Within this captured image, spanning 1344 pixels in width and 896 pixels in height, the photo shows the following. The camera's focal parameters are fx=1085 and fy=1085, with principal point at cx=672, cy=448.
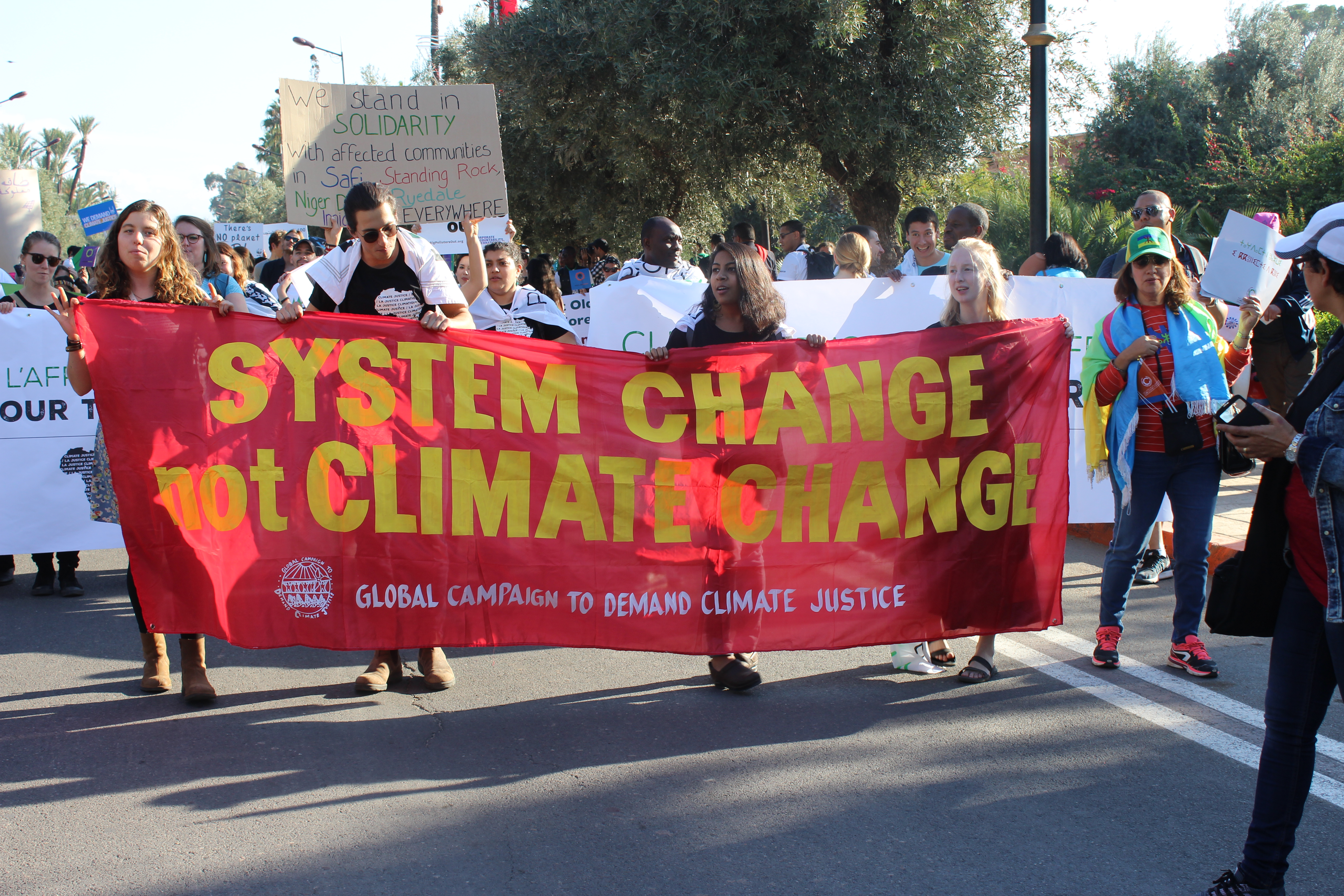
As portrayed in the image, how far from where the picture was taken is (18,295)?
679 centimetres

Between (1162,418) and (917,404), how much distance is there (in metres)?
1.13

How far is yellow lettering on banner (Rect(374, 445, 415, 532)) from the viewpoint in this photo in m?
4.32

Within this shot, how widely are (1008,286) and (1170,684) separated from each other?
270cm

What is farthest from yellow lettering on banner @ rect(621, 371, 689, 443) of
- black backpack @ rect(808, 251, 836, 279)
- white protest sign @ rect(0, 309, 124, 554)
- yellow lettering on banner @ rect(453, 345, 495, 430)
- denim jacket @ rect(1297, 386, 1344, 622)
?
black backpack @ rect(808, 251, 836, 279)

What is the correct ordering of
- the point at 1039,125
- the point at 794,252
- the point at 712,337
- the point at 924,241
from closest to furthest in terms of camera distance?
the point at 712,337
the point at 924,241
the point at 1039,125
the point at 794,252

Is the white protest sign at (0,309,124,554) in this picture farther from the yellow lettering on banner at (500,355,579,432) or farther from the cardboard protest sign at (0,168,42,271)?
the cardboard protest sign at (0,168,42,271)

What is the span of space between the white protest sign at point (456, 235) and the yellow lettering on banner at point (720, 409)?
4124mm

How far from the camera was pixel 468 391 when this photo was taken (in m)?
4.39

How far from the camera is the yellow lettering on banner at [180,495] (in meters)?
4.31

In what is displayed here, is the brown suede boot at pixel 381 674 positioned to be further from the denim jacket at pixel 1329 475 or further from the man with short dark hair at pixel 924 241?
the man with short dark hair at pixel 924 241

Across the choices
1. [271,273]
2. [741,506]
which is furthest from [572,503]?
[271,273]

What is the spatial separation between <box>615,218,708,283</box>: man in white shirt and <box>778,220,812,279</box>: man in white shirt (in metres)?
3.39

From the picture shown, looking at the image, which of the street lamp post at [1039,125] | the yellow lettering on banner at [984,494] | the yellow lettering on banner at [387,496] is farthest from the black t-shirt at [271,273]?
the yellow lettering on banner at [984,494]

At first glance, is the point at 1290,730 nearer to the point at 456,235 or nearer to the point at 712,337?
the point at 712,337
